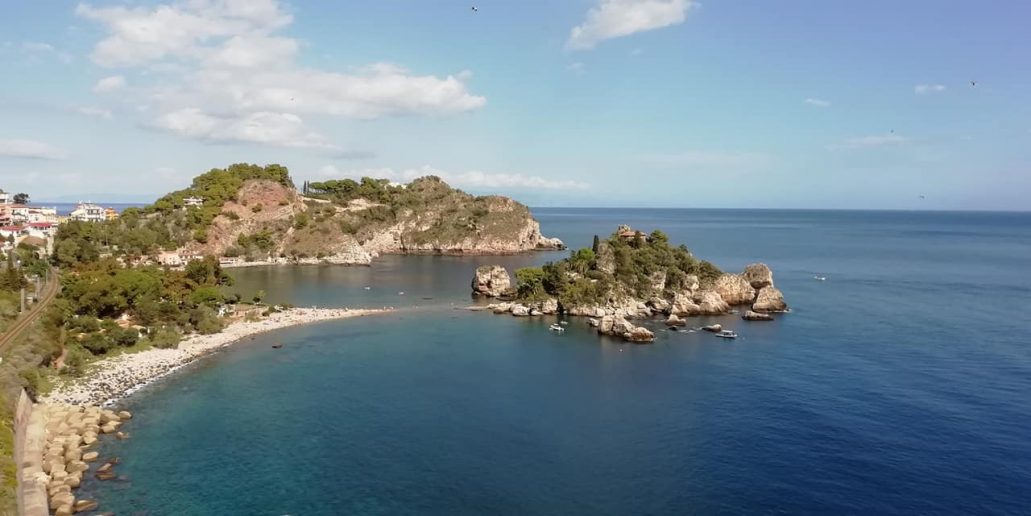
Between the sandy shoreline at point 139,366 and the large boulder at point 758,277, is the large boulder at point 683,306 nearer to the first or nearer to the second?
the large boulder at point 758,277

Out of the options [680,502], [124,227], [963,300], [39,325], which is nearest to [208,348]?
[39,325]

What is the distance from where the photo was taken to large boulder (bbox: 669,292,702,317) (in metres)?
74.9

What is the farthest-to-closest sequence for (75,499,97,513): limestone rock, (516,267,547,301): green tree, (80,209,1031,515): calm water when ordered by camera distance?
1. (516,267,547,301): green tree
2. (80,209,1031,515): calm water
3. (75,499,97,513): limestone rock

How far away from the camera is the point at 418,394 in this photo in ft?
149

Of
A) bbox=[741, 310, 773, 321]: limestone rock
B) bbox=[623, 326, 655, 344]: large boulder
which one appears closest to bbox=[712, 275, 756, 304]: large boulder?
bbox=[741, 310, 773, 321]: limestone rock

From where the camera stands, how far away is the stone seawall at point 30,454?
2716 centimetres

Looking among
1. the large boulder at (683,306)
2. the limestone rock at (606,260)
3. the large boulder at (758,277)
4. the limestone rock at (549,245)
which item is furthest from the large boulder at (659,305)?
the limestone rock at (549,245)

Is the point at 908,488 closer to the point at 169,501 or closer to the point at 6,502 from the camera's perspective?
the point at 169,501

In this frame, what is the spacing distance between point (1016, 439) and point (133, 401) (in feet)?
188

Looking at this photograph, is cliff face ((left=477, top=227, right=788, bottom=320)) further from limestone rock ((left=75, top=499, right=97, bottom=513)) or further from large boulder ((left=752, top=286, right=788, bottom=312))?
limestone rock ((left=75, top=499, right=97, bottom=513))

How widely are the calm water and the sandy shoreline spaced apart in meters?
2.18

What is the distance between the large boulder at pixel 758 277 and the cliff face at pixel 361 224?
73701 mm

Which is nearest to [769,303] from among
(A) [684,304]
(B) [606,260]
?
(A) [684,304]

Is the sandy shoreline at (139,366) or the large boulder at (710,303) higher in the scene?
the large boulder at (710,303)
